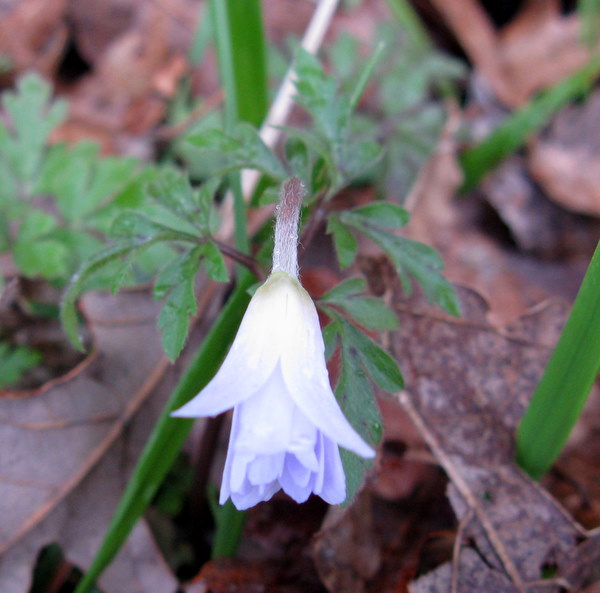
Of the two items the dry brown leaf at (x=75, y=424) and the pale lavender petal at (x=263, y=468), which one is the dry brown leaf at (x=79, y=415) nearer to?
the dry brown leaf at (x=75, y=424)

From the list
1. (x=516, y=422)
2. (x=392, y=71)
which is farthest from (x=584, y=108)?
(x=516, y=422)

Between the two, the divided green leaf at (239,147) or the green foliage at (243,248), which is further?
the divided green leaf at (239,147)

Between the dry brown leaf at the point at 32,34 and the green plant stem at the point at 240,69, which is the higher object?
the dry brown leaf at the point at 32,34

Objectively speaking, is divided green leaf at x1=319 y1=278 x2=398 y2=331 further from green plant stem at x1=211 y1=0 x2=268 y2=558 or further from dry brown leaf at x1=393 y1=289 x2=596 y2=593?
dry brown leaf at x1=393 y1=289 x2=596 y2=593

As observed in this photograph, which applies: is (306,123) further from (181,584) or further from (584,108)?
(181,584)

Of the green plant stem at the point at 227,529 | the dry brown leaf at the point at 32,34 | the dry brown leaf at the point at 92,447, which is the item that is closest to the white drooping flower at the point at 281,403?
the green plant stem at the point at 227,529

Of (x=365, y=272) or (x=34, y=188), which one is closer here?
(x=365, y=272)

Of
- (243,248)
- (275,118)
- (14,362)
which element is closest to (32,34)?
(275,118)

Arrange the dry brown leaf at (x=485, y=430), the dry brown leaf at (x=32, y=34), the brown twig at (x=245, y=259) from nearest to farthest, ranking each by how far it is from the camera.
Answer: the brown twig at (x=245, y=259)
the dry brown leaf at (x=485, y=430)
the dry brown leaf at (x=32, y=34)
